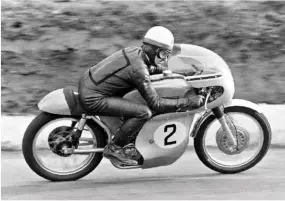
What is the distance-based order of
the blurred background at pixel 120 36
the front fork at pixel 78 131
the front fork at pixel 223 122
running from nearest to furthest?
the front fork at pixel 78 131 < the front fork at pixel 223 122 < the blurred background at pixel 120 36

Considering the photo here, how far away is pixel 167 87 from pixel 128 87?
0.37 meters

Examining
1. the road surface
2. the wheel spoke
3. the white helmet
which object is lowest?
the road surface

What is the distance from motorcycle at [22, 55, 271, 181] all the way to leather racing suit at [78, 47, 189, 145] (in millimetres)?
137

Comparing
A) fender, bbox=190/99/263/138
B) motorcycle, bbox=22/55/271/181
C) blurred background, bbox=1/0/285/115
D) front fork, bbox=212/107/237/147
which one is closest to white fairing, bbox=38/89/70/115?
motorcycle, bbox=22/55/271/181

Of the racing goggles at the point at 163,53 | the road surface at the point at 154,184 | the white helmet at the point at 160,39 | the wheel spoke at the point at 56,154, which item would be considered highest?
the white helmet at the point at 160,39

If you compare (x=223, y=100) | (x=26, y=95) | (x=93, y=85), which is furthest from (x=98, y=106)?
(x=26, y=95)

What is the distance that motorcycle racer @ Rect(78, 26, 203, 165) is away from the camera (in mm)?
6344

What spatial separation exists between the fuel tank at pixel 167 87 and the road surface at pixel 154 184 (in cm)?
83

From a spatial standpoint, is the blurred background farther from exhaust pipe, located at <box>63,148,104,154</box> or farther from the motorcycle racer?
the motorcycle racer

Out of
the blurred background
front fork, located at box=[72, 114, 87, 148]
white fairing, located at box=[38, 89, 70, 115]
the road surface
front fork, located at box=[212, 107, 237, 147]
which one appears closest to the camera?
the road surface

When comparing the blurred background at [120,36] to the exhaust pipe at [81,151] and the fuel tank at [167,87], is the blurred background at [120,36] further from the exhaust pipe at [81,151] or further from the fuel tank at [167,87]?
the fuel tank at [167,87]

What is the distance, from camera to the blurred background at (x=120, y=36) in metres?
9.25

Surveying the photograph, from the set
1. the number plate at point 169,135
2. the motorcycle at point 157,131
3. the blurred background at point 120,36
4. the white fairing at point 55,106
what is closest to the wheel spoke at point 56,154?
the motorcycle at point 157,131

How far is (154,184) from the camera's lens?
6.65 metres
